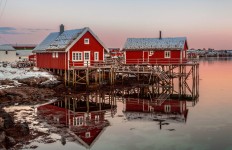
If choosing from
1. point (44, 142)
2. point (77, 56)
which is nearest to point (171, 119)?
point (44, 142)

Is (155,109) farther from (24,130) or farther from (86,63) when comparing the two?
(86,63)

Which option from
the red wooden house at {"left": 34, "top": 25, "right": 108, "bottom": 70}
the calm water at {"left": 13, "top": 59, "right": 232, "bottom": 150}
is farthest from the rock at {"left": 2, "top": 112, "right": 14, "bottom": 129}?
the red wooden house at {"left": 34, "top": 25, "right": 108, "bottom": 70}

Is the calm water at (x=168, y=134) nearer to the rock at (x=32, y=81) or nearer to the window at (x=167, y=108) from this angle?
the window at (x=167, y=108)

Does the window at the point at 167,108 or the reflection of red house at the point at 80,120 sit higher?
the window at the point at 167,108

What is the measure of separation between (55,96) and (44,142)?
15453 mm

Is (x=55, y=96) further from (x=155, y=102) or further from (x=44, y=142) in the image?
(x=44, y=142)

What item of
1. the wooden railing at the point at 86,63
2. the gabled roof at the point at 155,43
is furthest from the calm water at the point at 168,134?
the gabled roof at the point at 155,43

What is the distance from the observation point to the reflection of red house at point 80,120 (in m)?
18.7

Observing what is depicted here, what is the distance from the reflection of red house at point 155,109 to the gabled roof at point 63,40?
1115cm

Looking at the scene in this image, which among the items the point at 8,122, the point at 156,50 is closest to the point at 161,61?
the point at 156,50

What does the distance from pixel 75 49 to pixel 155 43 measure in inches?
544

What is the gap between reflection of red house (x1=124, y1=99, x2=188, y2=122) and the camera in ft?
81.1

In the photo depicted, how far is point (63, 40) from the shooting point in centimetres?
4078

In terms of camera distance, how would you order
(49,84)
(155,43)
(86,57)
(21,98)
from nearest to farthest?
(21,98)
(49,84)
(86,57)
(155,43)
